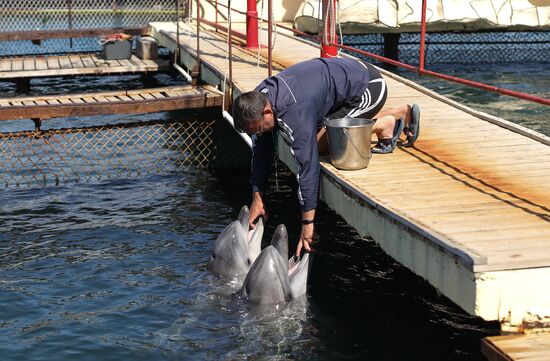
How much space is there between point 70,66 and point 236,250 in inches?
425

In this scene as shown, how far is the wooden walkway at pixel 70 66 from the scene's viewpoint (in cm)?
1759

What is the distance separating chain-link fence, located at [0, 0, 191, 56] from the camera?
23703 mm

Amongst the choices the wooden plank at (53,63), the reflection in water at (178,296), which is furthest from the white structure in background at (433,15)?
the reflection in water at (178,296)

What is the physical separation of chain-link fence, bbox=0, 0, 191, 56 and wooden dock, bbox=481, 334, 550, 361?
1754 cm

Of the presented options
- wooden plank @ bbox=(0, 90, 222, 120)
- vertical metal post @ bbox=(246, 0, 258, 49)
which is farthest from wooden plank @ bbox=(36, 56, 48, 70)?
wooden plank @ bbox=(0, 90, 222, 120)

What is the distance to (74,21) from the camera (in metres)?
25.8

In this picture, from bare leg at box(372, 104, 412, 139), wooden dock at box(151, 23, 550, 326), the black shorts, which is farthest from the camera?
bare leg at box(372, 104, 412, 139)

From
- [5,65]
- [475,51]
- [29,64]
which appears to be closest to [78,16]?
[5,65]

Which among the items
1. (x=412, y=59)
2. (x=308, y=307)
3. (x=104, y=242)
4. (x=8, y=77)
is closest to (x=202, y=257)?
(x=104, y=242)

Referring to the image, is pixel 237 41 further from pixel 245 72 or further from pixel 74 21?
pixel 74 21

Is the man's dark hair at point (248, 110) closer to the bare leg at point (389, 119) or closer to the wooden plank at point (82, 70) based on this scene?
the bare leg at point (389, 119)

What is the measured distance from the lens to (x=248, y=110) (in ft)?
23.1

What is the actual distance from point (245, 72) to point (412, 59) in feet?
37.1

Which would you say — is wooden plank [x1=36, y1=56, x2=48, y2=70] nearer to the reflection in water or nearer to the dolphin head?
the reflection in water
